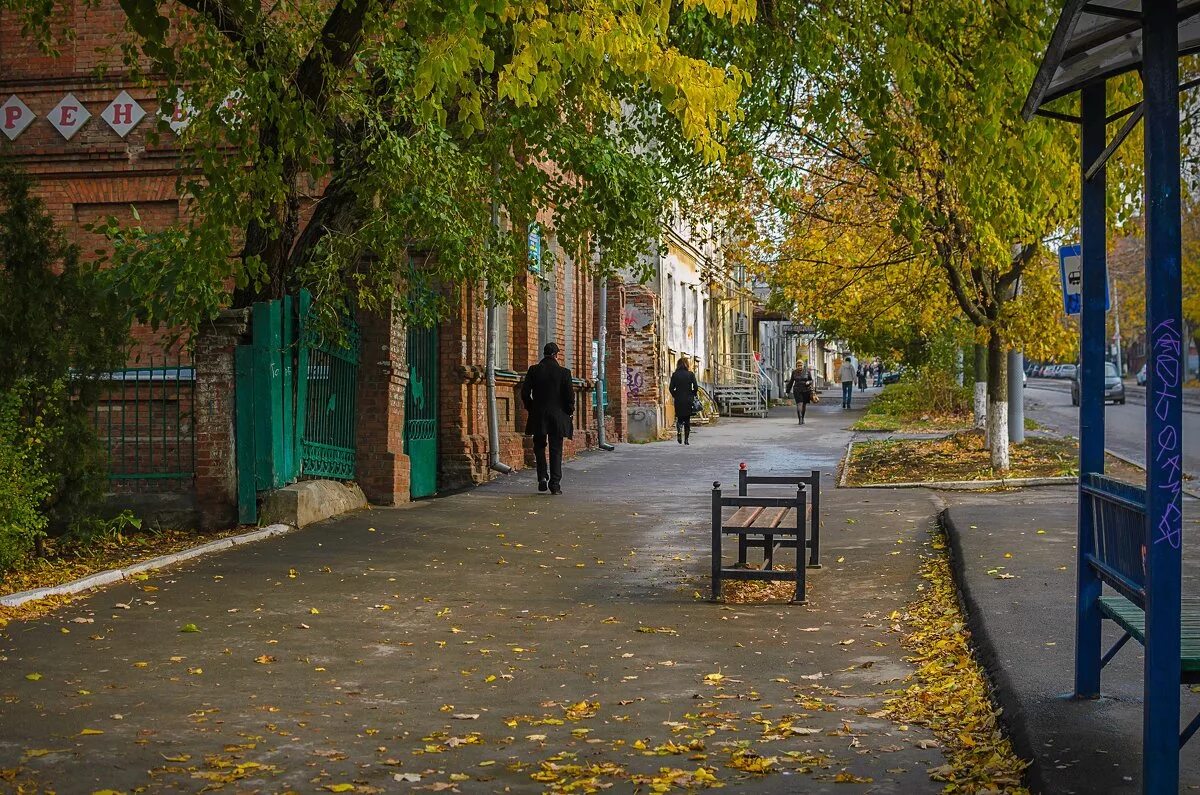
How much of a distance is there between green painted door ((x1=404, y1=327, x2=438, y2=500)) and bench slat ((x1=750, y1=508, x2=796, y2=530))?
269 inches

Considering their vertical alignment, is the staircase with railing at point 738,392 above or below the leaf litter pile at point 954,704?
above

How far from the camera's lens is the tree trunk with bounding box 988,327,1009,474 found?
19.0m

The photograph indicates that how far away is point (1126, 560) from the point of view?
5.09 meters

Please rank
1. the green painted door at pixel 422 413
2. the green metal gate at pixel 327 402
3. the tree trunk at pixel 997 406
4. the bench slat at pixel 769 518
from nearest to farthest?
1. the bench slat at pixel 769 518
2. the green metal gate at pixel 327 402
3. the green painted door at pixel 422 413
4. the tree trunk at pixel 997 406

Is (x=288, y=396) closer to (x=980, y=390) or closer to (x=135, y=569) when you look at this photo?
(x=135, y=569)

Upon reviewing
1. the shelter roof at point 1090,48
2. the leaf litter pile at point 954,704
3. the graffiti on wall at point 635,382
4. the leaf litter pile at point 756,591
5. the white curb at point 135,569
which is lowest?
the leaf litter pile at point 756,591

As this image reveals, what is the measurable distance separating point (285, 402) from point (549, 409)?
4742 millimetres

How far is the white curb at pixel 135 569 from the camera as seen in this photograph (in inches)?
359

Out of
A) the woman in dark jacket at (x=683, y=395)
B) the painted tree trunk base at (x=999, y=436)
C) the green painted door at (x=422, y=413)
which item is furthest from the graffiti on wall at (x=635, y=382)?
the green painted door at (x=422, y=413)

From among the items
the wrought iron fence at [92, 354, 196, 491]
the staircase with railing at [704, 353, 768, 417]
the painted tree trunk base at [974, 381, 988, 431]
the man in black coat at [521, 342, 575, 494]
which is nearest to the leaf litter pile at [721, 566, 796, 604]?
the wrought iron fence at [92, 354, 196, 491]

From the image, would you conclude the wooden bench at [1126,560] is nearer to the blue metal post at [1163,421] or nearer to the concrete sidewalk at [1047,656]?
the blue metal post at [1163,421]

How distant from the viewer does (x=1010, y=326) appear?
19125 millimetres

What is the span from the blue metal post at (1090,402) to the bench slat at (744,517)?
13.5 feet

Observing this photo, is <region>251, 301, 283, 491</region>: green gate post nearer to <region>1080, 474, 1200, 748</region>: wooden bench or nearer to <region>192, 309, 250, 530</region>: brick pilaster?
<region>192, 309, 250, 530</region>: brick pilaster
